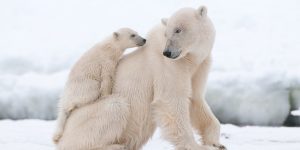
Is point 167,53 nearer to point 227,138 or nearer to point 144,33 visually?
point 227,138

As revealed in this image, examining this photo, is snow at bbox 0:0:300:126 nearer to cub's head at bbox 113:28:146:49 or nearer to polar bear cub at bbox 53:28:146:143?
cub's head at bbox 113:28:146:49

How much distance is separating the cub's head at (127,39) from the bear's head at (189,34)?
91cm

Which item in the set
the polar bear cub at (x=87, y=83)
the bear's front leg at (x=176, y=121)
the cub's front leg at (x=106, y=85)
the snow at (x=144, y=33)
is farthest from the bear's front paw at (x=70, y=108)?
the snow at (x=144, y=33)

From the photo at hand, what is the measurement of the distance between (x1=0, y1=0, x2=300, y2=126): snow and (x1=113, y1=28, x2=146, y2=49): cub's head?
6.25ft

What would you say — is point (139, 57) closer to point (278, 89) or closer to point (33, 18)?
point (278, 89)

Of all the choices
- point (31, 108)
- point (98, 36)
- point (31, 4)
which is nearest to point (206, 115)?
point (31, 108)

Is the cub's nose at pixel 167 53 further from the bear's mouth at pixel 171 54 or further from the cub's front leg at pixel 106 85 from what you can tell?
the cub's front leg at pixel 106 85

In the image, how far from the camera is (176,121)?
4863 millimetres

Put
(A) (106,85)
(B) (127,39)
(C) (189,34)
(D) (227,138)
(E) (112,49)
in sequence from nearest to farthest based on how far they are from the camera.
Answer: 1. (C) (189,34)
2. (A) (106,85)
3. (E) (112,49)
4. (B) (127,39)
5. (D) (227,138)

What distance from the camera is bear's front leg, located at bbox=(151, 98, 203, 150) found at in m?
4.86

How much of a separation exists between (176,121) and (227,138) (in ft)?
6.68

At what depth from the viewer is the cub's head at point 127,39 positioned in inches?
227

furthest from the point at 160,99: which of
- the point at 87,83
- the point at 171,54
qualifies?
the point at 87,83

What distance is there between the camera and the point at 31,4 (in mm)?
11148
